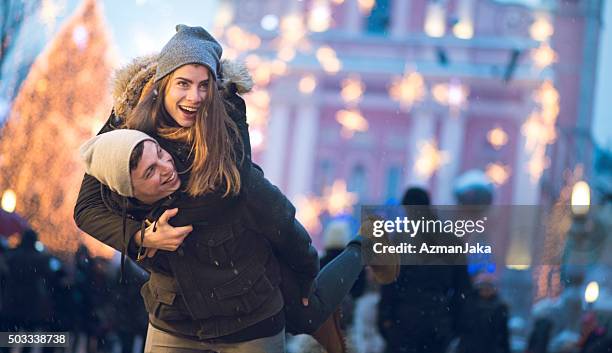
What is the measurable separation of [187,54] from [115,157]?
42 cm

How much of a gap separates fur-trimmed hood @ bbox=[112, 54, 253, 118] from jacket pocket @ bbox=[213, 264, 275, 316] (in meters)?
0.60

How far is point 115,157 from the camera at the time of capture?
10.2ft

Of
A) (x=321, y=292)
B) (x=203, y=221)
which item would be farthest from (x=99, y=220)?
(x=321, y=292)

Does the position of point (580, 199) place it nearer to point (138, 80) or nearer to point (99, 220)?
point (138, 80)

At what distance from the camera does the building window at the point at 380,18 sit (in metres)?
4.33

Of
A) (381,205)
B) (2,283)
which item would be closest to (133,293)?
(2,283)

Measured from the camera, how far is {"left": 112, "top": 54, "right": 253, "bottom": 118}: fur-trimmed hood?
3.41 metres

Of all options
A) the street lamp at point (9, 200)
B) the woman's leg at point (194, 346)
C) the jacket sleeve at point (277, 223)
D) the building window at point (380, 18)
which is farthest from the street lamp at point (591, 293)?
the street lamp at point (9, 200)

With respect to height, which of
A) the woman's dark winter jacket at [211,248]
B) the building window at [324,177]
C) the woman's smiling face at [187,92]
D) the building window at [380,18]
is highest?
the building window at [380,18]

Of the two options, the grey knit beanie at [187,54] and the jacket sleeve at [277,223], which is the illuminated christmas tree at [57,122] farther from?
the jacket sleeve at [277,223]

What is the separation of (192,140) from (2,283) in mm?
1850

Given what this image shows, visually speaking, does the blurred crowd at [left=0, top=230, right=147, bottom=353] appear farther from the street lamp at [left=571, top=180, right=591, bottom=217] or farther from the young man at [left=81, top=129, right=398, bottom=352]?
the street lamp at [left=571, top=180, right=591, bottom=217]

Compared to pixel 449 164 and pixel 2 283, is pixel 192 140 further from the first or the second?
pixel 2 283

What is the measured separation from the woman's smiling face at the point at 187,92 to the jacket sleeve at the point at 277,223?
260 mm
